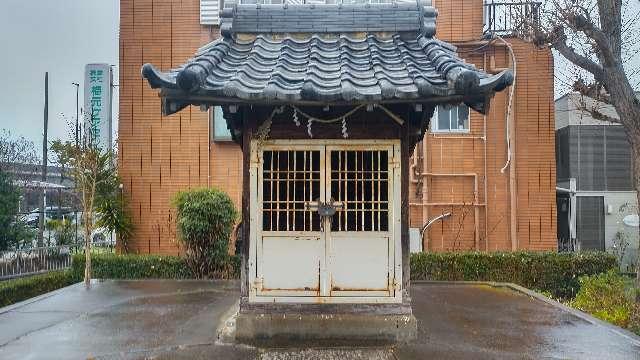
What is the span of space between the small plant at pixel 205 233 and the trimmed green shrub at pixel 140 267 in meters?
0.20

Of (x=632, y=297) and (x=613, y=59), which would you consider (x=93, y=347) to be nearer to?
(x=632, y=297)

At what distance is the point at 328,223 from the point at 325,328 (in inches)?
45.4

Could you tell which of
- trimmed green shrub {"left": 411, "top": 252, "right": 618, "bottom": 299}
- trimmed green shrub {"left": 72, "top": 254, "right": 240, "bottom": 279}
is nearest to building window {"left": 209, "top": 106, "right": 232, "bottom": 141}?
trimmed green shrub {"left": 72, "top": 254, "right": 240, "bottom": 279}

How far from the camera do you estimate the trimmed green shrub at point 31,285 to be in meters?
10.5

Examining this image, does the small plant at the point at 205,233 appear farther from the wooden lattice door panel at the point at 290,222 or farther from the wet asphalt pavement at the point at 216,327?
the wooden lattice door panel at the point at 290,222

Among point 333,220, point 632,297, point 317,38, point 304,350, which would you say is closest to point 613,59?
point 632,297

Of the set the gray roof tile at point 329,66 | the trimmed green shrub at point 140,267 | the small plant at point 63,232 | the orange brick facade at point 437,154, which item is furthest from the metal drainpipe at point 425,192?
the small plant at point 63,232

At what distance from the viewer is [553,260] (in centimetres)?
1253

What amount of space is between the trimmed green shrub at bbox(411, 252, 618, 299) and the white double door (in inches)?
243

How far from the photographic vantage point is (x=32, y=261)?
46.2 feet

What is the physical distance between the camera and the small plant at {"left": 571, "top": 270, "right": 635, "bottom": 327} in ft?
29.5

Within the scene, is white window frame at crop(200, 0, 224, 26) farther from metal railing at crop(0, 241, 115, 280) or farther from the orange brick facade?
metal railing at crop(0, 241, 115, 280)

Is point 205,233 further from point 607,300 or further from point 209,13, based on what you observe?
point 607,300

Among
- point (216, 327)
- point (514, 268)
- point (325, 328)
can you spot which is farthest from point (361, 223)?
point (514, 268)
